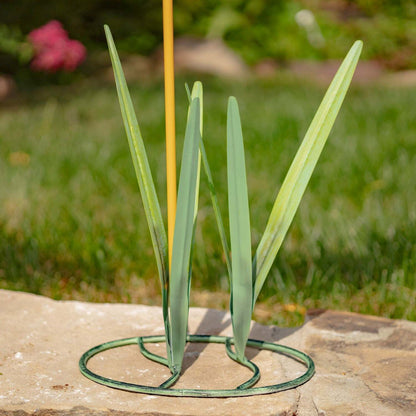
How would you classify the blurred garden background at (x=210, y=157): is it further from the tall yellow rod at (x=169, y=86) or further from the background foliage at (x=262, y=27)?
the tall yellow rod at (x=169, y=86)

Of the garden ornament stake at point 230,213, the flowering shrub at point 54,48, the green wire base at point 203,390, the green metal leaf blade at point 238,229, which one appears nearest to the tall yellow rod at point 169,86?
the garden ornament stake at point 230,213

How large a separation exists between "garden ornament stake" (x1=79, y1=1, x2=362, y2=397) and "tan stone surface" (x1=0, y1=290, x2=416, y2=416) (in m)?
0.03

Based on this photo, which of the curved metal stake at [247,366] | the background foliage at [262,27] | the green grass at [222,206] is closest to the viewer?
the curved metal stake at [247,366]

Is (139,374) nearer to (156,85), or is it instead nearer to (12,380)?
(12,380)

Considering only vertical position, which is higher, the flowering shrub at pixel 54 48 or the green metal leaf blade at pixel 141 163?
the green metal leaf blade at pixel 141 163

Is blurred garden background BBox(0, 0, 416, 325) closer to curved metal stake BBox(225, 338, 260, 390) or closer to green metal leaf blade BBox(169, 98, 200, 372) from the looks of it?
curved metal stake BBox(225, 338, 260, 390)

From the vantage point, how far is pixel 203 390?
3.56 ft

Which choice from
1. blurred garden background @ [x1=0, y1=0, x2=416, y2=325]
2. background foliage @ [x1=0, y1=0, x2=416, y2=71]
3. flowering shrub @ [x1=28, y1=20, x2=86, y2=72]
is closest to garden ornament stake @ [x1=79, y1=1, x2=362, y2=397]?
blurred garden background @ [x1=0, y1=0, x2=416, y2=325]

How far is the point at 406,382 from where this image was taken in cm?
119

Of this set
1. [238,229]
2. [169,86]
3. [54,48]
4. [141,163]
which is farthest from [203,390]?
[54,48]

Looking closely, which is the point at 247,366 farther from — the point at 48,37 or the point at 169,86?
the point at 48,37

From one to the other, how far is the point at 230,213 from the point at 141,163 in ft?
0.56

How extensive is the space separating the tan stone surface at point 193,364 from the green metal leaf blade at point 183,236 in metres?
0.09

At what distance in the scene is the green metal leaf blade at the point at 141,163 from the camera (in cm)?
108
